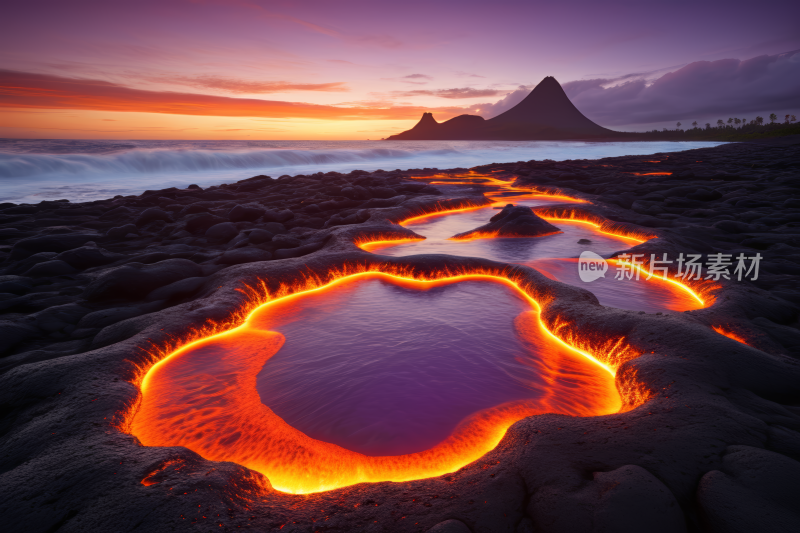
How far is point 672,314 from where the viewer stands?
14.9 feet

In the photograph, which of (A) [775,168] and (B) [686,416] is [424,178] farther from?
(B) [686,416]

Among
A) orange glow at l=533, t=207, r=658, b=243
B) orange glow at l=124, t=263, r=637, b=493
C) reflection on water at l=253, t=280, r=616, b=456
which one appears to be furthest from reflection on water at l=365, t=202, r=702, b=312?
orange glow at l=124, t=263, r=637, b=493

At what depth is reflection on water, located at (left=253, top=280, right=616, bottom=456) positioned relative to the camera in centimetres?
367

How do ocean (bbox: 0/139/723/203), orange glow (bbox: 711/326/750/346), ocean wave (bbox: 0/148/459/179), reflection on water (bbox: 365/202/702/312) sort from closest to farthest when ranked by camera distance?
1. orange glow (bbox: 711/326/750/346)
2. reflection on water (bbox: 365/202/702/312)
3. ocean (bbox: 0/139/723/203)
4. ocean wave (bbox: 0/148/459/179)

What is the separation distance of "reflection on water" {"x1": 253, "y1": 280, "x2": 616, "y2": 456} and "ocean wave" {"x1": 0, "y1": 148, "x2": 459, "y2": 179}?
3424cm

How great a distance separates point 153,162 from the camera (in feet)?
110

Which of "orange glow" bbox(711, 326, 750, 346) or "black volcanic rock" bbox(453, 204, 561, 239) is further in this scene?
"black volcanic rock" bbox(453, 204, 561, 239)

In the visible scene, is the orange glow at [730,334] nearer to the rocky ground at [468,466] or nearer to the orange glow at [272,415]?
the rocky ground at [468,466]

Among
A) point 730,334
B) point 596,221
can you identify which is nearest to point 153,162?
point 596,221

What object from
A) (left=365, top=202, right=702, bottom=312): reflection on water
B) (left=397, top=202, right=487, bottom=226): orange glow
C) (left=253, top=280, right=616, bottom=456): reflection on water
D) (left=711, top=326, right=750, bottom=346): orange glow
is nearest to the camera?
(left=253, top=280, right=616, bottom=456): reflection on water

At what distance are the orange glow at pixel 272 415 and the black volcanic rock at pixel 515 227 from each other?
5.50 m

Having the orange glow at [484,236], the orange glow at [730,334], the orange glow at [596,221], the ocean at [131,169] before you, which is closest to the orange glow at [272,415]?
the orange glow at [730,334]

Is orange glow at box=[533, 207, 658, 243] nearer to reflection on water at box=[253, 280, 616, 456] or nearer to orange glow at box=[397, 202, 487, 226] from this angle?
orange glow at box=[397, 202, 487, 226]

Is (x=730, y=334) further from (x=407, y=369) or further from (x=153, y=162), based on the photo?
(x=153, y=162)
